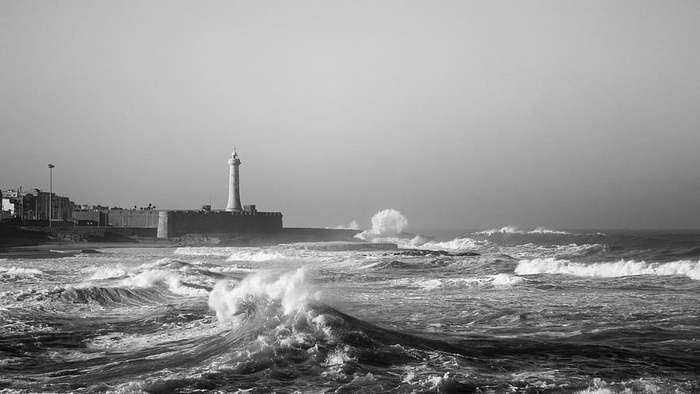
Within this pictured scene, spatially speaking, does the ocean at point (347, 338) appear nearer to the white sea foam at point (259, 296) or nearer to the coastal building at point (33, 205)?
the white sea foam at point (259, 296)

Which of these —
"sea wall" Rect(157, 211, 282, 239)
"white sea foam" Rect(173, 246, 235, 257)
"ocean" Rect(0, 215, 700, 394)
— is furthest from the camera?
"sea wall" Rect(157, 211, 282, 239)

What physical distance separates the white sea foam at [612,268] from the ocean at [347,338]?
317cm

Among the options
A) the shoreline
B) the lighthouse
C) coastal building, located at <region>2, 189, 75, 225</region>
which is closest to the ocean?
the shoreline

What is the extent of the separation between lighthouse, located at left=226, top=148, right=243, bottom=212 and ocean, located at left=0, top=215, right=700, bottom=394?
39.4 m

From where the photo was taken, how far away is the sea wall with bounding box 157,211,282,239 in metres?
52.7

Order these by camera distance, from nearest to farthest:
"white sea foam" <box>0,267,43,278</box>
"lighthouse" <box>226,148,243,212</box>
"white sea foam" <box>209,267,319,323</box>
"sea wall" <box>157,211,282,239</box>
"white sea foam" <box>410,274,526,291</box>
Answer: "white sea foam" <box>209,267,319,323</box>
"white sea foam" <box>410,274,526,291</box>
"white sea foam" <box>0,267,43,278</box>
"sea wall" <box>157,211,282,239</box>
"lighthouse" <box>226,148,243,212</box>

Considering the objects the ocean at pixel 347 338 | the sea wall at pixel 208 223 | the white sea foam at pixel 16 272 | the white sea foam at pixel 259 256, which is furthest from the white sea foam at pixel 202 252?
the ocean at pixel 347 338

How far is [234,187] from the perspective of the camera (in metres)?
57.8

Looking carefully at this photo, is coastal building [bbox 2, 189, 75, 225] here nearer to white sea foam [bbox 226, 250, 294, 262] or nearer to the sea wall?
the sea wall

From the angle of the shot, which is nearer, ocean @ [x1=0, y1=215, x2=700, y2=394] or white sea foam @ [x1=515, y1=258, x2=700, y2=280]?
ocean @ [x1=0, y1=215, x2=700, y2=394]

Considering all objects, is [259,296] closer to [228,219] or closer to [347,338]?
[347,338]

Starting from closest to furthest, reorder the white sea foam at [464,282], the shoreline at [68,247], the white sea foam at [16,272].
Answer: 1. the white sea foam at [464,282]
2. the white sea foam at [16,272]
3. the shoreline at [68,247]

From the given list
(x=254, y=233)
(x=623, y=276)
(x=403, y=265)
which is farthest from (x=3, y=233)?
(x=623, y=276)

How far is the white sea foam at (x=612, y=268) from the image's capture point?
20109mm
